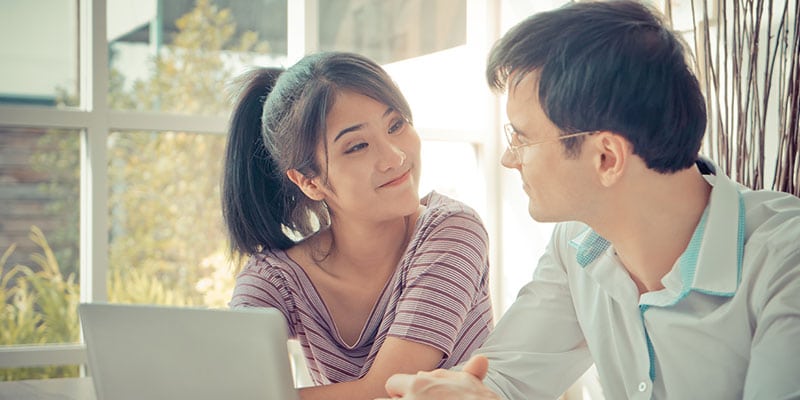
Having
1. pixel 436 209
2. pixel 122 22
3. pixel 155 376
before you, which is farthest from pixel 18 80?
pixel 155 376

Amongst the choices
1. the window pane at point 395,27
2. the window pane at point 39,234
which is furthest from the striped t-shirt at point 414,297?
the window pane at point 395,27

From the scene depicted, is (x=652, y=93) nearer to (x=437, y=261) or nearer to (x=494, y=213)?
(x=437, y=261)

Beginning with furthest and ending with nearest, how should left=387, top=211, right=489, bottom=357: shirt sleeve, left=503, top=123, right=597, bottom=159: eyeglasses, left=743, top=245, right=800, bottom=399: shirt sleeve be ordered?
left=387, top=211, right=489, bottom=357: shirt sleeve → left=503, top=123, right=597, bottom=159: eyeglasses → left=743, top=245, right=800, bottom=399: shirt sleeve

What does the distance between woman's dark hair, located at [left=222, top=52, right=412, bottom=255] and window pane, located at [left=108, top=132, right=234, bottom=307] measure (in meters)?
0.99

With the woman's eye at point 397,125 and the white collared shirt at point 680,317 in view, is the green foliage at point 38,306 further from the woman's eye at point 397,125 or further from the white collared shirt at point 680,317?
the white collared shirt at point 680,317

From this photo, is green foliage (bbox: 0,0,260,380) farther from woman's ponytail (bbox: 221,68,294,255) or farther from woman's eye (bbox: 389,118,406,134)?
woman's eye (bbox: 389,118,406,134)

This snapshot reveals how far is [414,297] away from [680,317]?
21.9 inches

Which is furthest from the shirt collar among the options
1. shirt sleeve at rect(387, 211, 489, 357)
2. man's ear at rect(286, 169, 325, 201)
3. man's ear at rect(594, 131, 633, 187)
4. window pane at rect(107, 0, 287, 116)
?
window pane at rect(107, 0, 287, 116)

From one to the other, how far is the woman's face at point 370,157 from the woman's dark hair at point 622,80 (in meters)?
0.48

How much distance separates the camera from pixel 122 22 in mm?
3014

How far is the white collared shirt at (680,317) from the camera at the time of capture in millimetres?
1161

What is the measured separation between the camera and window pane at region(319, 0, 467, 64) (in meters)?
3.60

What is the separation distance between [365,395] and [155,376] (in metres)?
0.48

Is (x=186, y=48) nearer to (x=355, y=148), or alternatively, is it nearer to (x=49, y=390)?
(x=355, y=148)
